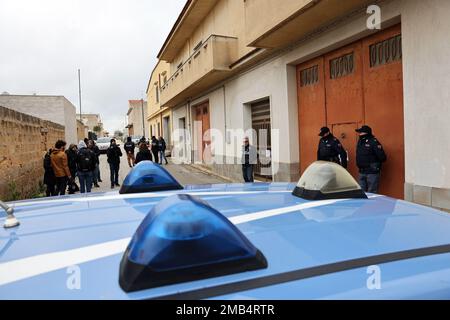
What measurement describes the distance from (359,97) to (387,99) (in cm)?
74

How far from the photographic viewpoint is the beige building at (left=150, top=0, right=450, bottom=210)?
5445 mm

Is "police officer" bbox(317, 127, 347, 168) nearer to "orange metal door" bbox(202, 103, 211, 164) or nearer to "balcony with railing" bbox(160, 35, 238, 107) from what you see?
"balcony with railing" bbox(160, 35, 238, 107)

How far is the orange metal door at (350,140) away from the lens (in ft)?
24.4

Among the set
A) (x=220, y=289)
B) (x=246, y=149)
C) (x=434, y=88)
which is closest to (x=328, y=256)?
(x=220, y=289)

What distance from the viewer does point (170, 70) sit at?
24.7 m

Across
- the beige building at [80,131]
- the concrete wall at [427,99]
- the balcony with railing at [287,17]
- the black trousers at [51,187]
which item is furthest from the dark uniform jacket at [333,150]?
the beige building at [80,131]

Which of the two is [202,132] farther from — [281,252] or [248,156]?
[281,252]

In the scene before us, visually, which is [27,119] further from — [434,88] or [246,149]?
[434,88]

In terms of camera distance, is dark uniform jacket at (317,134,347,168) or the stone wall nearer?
dark uniform jacket at (317,134,347,168)

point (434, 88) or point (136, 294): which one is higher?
point (434, 88)

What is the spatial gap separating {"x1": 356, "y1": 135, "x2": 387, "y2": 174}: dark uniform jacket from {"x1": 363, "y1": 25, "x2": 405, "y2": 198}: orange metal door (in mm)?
278

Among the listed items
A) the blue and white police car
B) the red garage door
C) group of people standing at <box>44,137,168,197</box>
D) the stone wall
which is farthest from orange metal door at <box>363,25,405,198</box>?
the stone wall

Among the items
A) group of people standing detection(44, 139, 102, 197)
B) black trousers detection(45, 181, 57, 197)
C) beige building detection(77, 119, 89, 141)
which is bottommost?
black trousers detection(45, 181, 57, 197)

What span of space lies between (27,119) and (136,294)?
11.8 metres
